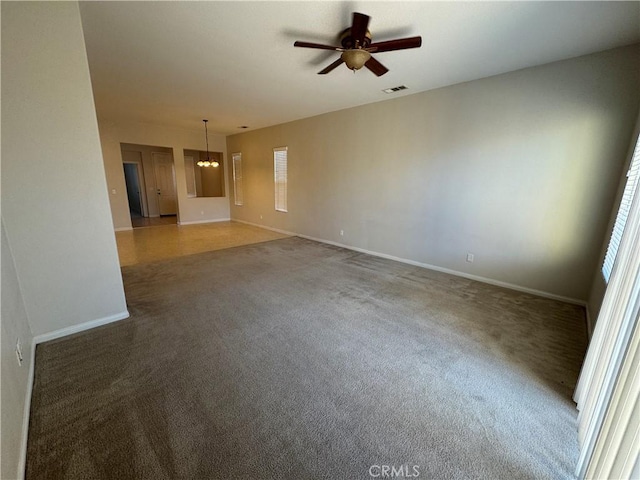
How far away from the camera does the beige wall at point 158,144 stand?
6.54 meters

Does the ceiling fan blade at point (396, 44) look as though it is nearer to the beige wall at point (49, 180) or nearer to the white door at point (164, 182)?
the beige wall at point (49, 180)

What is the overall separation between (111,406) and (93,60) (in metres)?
3.90

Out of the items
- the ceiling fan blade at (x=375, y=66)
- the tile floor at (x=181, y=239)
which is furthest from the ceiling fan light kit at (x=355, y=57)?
the tile floor at (x=181, y=239)

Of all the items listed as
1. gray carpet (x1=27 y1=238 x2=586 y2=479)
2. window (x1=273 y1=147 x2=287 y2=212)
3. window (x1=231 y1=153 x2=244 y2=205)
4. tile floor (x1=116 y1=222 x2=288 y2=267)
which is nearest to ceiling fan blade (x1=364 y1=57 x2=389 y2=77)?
gray carpet (x1=27 y1=238 x2=586 y2=479)

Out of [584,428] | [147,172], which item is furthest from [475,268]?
[147,172]

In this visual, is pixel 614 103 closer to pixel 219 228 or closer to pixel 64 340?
pixel 64 340

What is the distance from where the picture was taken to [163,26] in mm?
2457

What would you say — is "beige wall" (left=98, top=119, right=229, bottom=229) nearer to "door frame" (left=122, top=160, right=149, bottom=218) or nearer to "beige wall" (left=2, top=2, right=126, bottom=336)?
"door frame" (left=122, top=160, right=149, bottom=218)

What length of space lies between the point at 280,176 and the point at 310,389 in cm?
588

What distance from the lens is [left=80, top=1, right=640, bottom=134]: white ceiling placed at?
2168mm

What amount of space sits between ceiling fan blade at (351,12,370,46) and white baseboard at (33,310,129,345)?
3488 millimetres

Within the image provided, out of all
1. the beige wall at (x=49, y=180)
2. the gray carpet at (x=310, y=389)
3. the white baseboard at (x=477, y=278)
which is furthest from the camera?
the white baseboard at (x=477, y=278)

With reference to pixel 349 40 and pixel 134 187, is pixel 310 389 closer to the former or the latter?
pixel 349 40

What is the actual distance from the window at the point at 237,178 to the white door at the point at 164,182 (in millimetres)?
2544
